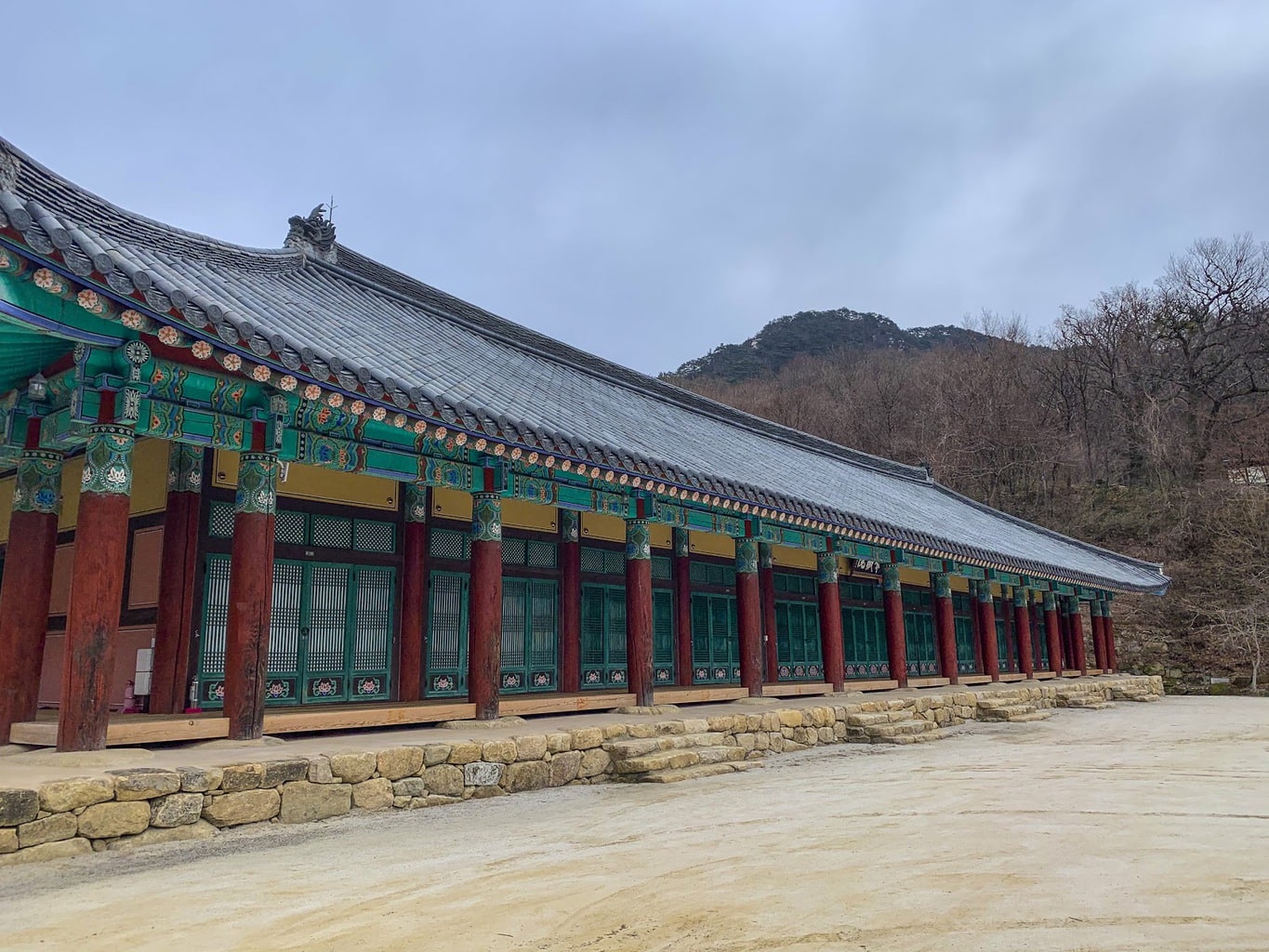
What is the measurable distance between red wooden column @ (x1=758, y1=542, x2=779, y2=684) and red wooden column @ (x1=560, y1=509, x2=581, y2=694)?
476cm

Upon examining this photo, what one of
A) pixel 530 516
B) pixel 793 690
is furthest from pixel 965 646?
pixel 530 516

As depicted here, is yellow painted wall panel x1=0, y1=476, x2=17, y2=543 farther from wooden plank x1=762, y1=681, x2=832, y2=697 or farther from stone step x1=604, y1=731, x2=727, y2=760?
wooden plank x1=762, y1=681, x2=832, y2=697

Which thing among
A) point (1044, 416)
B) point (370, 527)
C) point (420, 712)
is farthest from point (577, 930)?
point (1044, 416)

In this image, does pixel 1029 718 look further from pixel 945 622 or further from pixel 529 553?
pixel 529 553

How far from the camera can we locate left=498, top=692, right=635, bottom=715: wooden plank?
32.8 ft

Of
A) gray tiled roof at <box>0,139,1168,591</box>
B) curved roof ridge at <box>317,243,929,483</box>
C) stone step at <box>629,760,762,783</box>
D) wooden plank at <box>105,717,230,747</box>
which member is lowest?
stone step at <box>629,760,762,783</box>

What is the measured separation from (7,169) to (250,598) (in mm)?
3684

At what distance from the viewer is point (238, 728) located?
721 centimetres

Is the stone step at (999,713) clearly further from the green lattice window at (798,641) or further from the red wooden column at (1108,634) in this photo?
the red wooden column at (1108,634)

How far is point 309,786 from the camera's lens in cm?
641

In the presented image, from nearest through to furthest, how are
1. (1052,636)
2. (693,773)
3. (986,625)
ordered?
(693,773) < (986,625) < (1052,636)

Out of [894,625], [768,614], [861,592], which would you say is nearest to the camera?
[768,614]

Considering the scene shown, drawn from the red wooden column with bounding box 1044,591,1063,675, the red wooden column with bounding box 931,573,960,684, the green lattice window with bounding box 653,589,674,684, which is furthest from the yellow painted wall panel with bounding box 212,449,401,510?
the red wooden column with bounding box 1044,591,1063,675

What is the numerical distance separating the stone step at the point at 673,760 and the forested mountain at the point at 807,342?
191 feet
